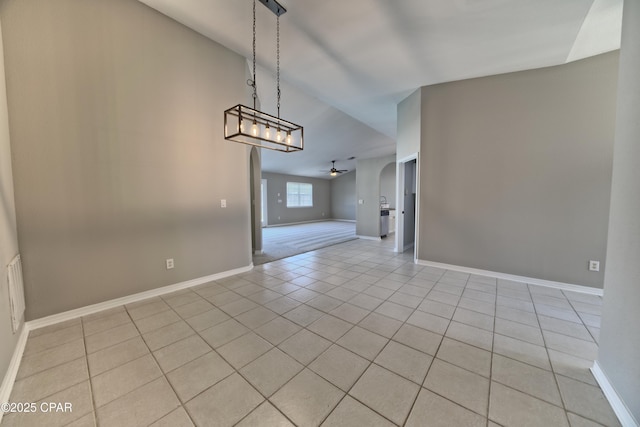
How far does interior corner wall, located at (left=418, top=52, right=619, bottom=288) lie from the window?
791 cm

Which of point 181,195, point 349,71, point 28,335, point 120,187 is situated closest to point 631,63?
point 349,71

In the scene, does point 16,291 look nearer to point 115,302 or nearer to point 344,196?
point 115,302

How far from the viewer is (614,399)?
1.26 meters

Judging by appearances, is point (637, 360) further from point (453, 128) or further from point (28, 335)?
point (28, 335)

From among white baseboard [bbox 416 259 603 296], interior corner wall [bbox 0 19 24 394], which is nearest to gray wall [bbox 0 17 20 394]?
interior corner wall [bbox 0 19 24 394]

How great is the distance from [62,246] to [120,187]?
2.42 feet

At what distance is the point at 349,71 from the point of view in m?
3.43

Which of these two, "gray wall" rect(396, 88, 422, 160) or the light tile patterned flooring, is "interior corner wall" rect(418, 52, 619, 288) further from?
the light tile patterned flooring

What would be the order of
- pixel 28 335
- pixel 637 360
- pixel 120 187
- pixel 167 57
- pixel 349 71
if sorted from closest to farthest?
1. pixel 637 360
2. pixel 28 335
3. pixel 120 187
4. pixel 167 57
5. pixel 349 71

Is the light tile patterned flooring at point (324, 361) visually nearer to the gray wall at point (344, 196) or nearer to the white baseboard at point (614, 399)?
the white baseboard at point (614, 399)

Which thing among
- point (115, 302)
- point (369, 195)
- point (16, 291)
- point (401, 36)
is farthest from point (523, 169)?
point (16, 291)

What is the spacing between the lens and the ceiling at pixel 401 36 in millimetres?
2258

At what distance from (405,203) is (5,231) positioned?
559 centimetres

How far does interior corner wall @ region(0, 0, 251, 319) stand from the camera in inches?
79.1
